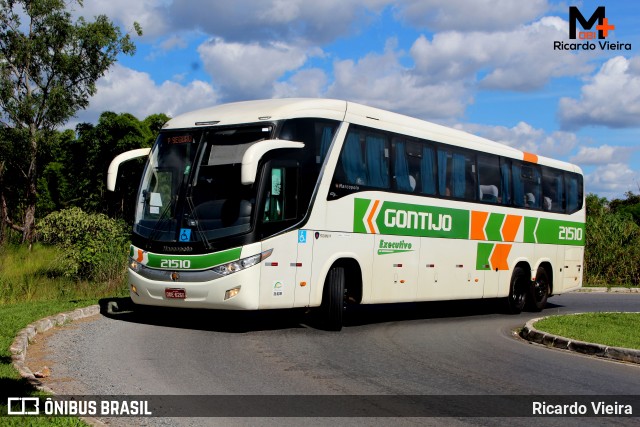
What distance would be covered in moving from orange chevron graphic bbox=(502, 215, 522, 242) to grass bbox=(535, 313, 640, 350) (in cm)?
245

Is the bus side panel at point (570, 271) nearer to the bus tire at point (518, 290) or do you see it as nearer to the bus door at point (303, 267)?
the bus tire at point (518, 290)

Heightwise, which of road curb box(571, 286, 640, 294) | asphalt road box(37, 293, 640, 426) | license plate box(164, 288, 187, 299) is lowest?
asphalt road box(37, 293, 640, 426)

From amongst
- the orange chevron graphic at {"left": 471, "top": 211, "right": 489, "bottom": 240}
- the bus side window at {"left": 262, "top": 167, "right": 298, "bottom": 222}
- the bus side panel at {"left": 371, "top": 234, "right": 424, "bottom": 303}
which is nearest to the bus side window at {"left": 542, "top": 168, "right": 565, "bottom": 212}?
the orange chevron graphic at {"left": 471, "top": 211, "right": 489, "bottom": 240}

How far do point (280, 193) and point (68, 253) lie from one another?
12.4 meters

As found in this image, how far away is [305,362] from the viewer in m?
10.7

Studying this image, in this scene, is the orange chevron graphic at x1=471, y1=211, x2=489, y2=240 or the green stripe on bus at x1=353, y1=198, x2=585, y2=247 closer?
the green stripe on bus at x1=353, y1=198, x2=585, y2=247

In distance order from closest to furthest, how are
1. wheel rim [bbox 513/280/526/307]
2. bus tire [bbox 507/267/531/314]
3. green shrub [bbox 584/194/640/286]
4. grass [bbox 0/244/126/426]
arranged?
grass [bbox 0/244/126/426]
bus tire [bbox 507/267/531/314]
wheel rim [bbox 513/280/526/307]
green shrub [bbox 584/194/640/286]

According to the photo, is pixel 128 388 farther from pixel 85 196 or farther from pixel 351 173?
pixel 85 196

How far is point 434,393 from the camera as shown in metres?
8.90

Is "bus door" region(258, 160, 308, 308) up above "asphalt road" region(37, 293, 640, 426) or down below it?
above

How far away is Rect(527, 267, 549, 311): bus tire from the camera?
20766 millimetres

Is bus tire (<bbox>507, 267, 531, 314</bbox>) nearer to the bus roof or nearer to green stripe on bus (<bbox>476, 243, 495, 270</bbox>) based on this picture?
green stripe on bus (<bbox>476, 243, 495, 270</bbox>)

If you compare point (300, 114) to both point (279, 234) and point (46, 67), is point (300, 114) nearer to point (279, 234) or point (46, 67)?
point (279, 234)

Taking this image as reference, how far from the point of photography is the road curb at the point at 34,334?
8.58 metres
